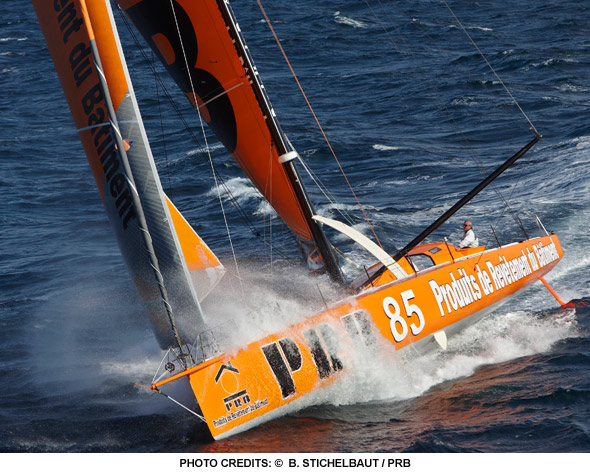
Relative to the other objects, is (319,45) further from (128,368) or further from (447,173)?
(128,368)

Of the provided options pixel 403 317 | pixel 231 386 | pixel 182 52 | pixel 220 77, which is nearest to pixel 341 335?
pixel 403 317

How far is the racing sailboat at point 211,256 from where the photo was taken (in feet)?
23.3

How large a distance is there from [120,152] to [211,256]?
2.78m

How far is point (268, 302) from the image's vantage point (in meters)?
8.64

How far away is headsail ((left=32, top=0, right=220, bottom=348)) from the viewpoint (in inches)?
277

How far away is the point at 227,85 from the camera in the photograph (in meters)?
9.12

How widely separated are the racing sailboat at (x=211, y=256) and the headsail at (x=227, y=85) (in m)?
0.02

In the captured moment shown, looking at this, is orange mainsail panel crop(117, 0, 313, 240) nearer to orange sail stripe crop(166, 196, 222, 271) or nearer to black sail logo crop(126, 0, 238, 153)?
black sail logo crop(126, 0, 238, 153)

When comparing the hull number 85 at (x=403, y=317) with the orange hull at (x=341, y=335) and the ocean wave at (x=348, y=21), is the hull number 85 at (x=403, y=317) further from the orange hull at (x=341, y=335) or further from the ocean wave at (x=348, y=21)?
the ocean wave at (x=348, y=21)

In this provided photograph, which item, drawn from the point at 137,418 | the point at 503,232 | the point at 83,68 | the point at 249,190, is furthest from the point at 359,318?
the point at 249,190

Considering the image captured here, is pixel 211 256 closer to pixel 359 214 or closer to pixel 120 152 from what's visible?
pixel 120 152

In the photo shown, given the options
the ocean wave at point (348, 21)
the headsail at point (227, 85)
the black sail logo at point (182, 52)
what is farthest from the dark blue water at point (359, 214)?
the black sail logo at point (182, 52)

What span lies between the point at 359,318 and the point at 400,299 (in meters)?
0.78

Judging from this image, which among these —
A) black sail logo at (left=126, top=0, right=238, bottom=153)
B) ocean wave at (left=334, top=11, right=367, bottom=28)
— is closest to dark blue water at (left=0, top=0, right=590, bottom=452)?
ocean wave at (left=334, top=11, right=367, bottom=28)
